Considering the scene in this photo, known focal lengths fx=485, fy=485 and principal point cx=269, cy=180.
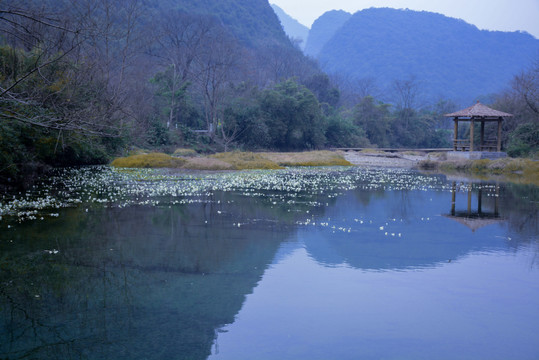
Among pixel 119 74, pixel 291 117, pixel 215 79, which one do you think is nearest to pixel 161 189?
pixel 119 74

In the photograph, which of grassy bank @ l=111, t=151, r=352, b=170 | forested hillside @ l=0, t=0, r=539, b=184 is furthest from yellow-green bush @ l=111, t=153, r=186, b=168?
forested hillside @ l=0, t=0, r=539, b=184

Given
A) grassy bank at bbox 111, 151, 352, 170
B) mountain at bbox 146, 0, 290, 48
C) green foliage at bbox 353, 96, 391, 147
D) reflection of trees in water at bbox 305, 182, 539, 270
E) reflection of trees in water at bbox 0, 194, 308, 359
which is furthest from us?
mountain at bbox 146, 0, 290, 48

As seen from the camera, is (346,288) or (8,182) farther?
(8,182)

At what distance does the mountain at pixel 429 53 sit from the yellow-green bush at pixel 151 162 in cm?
10118

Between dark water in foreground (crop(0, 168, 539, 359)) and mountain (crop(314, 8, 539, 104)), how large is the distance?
376ft

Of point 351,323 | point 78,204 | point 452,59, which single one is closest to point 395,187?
point 78,204

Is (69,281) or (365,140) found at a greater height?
(365,140)

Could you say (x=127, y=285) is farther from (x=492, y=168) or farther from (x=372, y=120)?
(x=372, y=120)

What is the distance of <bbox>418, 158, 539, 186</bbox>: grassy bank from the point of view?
A: 2716 centimetres

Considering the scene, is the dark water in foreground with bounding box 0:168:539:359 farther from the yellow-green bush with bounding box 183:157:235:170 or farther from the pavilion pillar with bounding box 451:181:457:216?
the yellow-green bush with bounding box 183:157:235:170

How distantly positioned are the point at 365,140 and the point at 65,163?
130ft

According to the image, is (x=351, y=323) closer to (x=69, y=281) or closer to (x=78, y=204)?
(x=69, y=281)

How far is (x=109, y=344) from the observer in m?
5.20

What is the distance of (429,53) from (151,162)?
→ 134 meters
